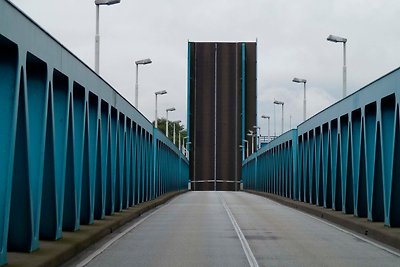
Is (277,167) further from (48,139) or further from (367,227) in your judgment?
(48,139)

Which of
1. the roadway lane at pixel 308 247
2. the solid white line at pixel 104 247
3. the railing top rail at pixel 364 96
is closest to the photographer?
the solid white line at pixel 104 247

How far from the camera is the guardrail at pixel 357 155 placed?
65.4 ft

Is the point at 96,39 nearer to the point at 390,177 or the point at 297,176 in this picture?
the point at 390,177

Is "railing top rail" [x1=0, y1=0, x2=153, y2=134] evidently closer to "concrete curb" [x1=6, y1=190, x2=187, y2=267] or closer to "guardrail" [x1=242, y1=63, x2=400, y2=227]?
"concrete curb" [x1=6, y1=190, x2=187, y2=267]

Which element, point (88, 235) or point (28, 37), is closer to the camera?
point (28, 37)

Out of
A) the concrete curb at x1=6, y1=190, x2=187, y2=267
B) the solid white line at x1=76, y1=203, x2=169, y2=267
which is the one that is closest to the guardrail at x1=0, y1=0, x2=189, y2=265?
the concrete curb at x1=6, y1=190, x2=187, y2=267

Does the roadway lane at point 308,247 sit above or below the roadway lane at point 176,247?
below

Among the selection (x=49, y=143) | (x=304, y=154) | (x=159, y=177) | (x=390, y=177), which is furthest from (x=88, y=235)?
(x=159, y=177)

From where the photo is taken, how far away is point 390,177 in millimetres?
19641

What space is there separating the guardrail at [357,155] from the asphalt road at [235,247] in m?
1.53

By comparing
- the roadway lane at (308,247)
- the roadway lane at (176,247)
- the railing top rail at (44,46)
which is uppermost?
the railing top rail at (44,46)

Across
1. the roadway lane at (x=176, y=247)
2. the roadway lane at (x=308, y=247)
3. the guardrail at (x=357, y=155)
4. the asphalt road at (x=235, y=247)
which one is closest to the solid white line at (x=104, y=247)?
the asphalt road at (x=235, y=247)

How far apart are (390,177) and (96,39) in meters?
11.9

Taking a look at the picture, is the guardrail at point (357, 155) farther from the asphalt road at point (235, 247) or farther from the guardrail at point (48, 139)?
the guardrail at point (48, 139)
